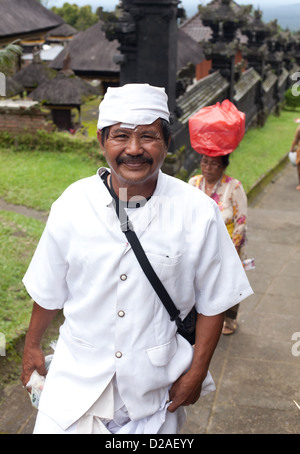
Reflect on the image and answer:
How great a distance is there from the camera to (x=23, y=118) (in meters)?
12.1

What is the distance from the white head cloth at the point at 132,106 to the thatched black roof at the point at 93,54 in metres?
20.1

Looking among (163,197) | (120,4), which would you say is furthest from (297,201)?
(163,197)

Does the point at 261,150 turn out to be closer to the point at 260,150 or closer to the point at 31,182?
the point at 260,150

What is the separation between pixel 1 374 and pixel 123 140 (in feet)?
8.57

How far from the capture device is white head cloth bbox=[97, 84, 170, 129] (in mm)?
2215

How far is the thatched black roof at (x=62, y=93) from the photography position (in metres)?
14.6

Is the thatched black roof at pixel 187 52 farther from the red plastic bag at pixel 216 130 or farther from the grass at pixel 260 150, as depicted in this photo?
the red plastic bag at pixel 216 130

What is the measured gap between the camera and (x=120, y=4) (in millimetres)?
9617

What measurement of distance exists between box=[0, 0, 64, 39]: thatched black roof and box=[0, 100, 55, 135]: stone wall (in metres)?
3.66

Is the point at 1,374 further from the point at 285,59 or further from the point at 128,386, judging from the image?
the point at 285,59

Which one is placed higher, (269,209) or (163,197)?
(163,197)

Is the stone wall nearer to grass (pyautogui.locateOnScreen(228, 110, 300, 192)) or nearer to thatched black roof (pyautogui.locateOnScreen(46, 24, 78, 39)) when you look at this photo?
grass (pyautogui.locateOnScreen(228, 110, 300, 192))

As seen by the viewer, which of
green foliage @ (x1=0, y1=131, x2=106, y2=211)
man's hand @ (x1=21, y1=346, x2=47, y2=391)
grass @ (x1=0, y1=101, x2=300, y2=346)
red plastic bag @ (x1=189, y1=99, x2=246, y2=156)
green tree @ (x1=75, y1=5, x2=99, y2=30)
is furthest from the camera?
green tree @ (x1=75, y1=5, x2=99, y2=30)

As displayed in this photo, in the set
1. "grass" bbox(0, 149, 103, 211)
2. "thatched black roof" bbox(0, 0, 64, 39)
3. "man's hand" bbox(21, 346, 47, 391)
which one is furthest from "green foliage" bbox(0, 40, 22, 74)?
"thatched black roof" bbox(0, 0, 64, 39)
